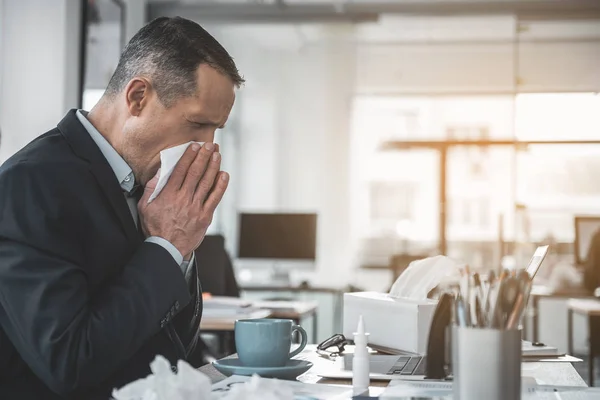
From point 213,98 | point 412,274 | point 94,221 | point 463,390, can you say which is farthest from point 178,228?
point 412,274

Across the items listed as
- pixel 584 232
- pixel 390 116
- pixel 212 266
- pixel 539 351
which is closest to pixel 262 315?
pixel 212 266

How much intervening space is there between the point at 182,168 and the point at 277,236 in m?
3.86

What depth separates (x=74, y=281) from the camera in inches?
43.1

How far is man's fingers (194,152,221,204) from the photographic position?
4.27ft

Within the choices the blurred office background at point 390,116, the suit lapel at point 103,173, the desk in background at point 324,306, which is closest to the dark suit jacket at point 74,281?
the suit lapel at point 103,173

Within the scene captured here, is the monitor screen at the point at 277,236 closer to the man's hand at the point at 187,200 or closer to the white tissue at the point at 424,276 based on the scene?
the white tissue at the point at 424,276

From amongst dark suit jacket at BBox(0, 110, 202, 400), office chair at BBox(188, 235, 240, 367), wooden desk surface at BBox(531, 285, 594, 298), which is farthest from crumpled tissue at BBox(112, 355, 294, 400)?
wooden desk surface at BBox(531, 285, 594, 298)

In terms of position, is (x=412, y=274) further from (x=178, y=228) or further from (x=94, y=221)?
(x=94, y=221)

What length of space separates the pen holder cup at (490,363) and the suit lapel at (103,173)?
59cm

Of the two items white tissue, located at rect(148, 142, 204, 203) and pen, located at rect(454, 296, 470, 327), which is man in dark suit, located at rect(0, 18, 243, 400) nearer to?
white tissue, located at rect(148, 142, 204, 203)

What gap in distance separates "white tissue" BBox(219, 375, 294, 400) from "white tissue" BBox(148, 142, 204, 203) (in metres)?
→ 0.48

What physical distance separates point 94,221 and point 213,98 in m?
0.30

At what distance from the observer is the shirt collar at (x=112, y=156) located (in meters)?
1.33

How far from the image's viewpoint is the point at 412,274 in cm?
173
